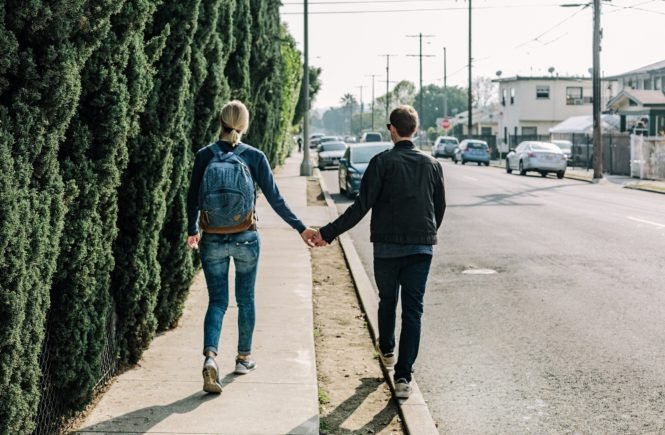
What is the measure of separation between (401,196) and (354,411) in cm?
147

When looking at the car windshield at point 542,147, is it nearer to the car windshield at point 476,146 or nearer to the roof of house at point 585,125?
the car windshield at point 476,146

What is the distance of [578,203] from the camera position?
24250mm

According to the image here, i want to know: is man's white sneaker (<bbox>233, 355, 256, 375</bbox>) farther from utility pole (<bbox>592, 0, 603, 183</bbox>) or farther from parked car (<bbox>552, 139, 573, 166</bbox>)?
parked car (<bbox>552, 139, 573, 166</bbox>)

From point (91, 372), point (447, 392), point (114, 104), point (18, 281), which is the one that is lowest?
point (447, 392)

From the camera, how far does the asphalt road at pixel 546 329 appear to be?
6.47m

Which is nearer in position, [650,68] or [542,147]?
[542,147]

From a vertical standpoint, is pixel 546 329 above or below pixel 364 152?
below

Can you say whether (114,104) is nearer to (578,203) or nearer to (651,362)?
(651,362)

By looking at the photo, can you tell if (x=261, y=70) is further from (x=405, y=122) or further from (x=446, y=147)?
(x=446, y=147)

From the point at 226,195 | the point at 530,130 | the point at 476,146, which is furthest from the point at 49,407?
the point at 530,130

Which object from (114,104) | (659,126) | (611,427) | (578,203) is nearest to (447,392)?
(611,427)

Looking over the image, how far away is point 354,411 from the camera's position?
647 cm

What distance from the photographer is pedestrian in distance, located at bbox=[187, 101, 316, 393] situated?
6449 millimetres

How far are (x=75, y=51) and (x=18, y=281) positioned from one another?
1.31 m
